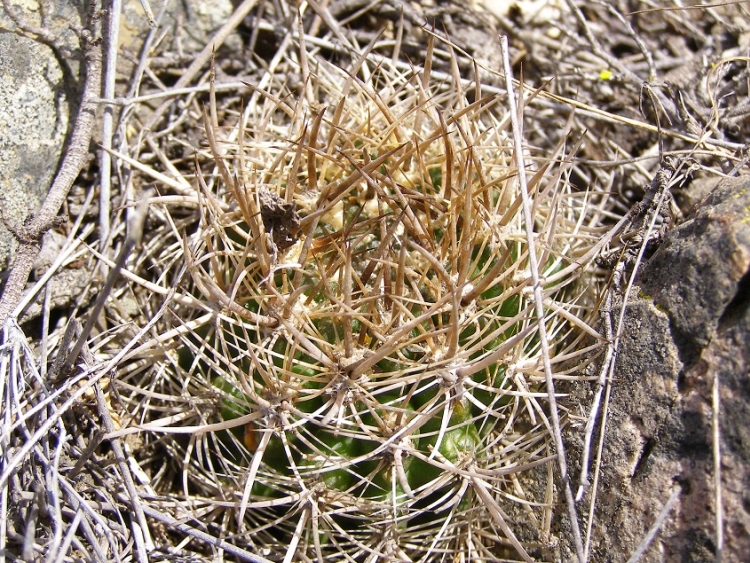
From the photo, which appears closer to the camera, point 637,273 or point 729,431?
point 729,431

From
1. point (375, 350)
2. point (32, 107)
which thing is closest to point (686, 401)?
point (375, 350)

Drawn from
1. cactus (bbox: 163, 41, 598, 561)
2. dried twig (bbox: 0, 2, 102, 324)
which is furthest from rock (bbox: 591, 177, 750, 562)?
dried twig (bbox: 0, 2, 102, 324)

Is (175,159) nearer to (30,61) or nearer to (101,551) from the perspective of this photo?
(30,61)

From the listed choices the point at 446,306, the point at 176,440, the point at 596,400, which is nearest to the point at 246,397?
the point at 176,440

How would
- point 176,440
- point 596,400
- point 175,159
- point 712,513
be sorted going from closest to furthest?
point 712,513, point 596,400, point 176,440, point 175,159

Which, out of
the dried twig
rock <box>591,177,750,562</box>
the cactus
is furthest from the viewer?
the dried twig

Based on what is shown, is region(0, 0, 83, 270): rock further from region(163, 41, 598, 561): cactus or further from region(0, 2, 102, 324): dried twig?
region(163, 41, 598, 561): cactus

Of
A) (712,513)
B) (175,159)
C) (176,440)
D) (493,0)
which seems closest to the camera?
(712,513)

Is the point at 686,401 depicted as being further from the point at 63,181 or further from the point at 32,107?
the point at 32,107
